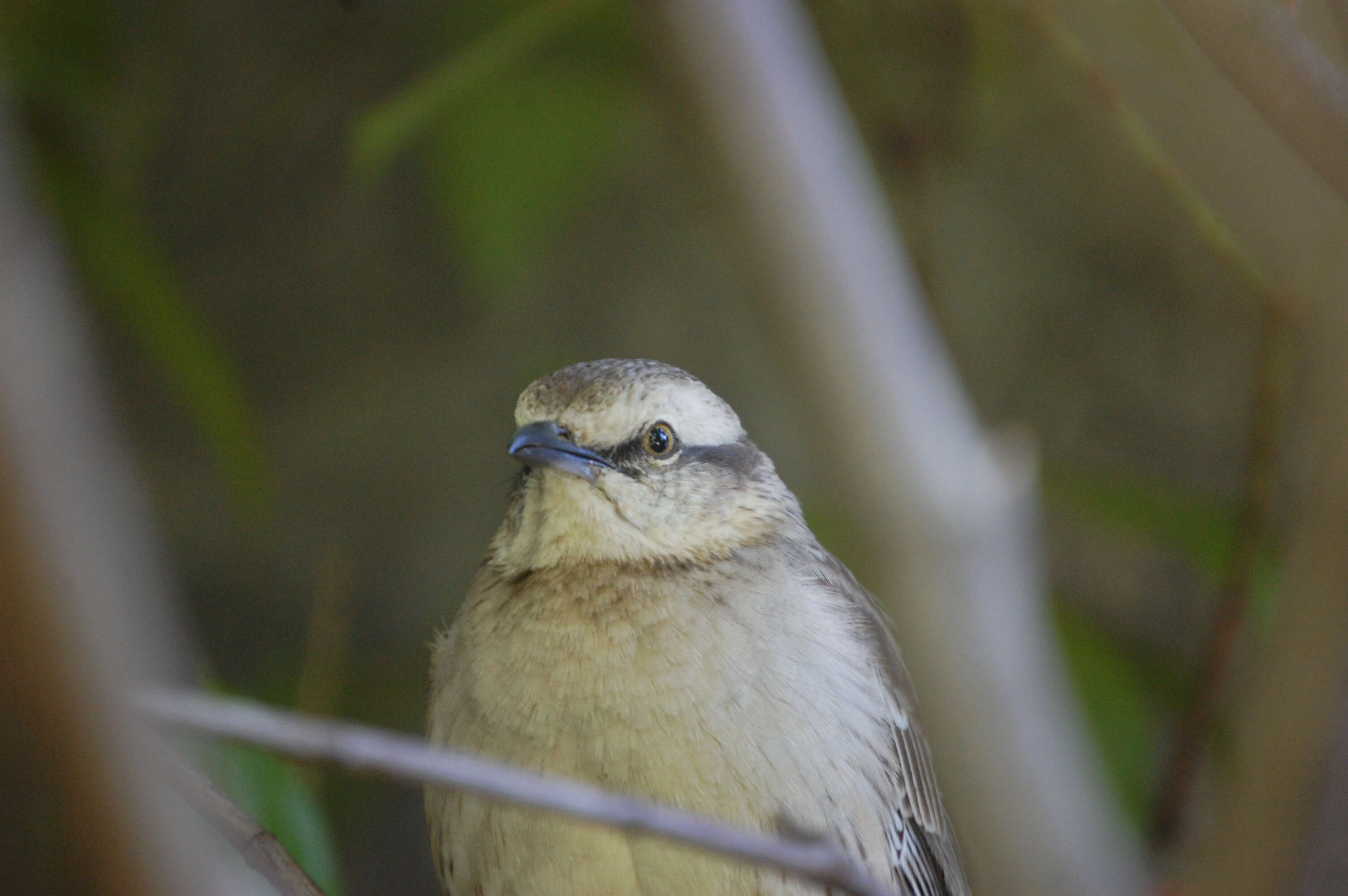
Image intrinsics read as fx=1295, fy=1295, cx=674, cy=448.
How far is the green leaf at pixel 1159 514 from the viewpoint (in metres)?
3.58

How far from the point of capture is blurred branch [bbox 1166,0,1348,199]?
0.97 metres

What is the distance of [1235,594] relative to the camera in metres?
3.43

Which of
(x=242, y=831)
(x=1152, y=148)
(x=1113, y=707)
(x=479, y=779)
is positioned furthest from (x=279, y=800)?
(x=1113, y=707)

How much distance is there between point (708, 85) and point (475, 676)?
1.50 m

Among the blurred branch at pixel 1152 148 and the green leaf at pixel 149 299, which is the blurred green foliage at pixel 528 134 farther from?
the blurred branch at pixel 1152 148

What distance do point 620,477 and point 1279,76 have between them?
1771mm

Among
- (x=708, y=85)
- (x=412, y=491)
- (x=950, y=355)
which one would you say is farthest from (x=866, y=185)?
(x=412, y=491)

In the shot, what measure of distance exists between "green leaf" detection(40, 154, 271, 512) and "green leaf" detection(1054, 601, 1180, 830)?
244 centimetres

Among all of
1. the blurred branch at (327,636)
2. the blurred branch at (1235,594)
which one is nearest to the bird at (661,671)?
the blurred branch at (1235,594)

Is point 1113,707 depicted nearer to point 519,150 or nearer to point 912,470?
point 519,150

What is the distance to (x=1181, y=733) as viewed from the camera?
3549 millimetres

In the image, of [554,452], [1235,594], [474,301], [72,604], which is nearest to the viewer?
[72,604]

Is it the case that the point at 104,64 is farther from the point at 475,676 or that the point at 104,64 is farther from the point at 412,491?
the point at 475,676

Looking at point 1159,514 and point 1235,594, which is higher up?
point 1159,514
